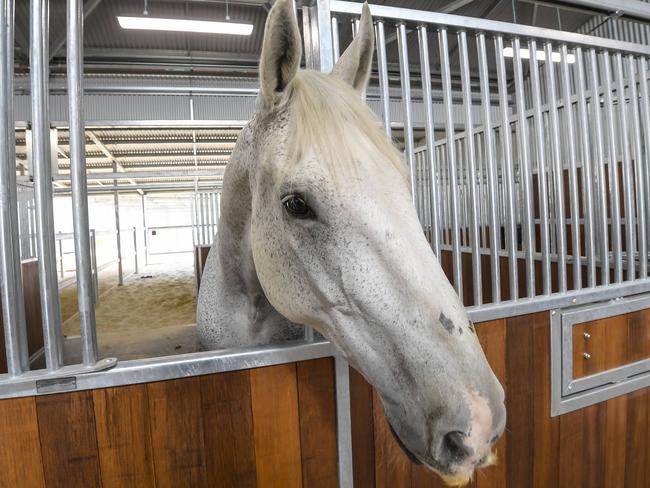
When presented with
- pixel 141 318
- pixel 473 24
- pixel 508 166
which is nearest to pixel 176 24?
pixel 141 318

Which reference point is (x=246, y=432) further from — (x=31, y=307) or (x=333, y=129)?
(x=31, y=307)

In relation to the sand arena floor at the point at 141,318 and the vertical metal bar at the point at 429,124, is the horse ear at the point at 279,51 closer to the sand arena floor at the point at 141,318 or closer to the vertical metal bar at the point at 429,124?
the vertical metal bar at the point at 429,124

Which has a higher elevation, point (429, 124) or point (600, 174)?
point (429, 124)

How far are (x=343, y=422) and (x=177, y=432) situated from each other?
1.25 ft

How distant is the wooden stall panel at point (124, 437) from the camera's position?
707 millimetres

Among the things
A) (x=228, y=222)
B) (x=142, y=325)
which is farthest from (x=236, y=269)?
(x=142, y=325)

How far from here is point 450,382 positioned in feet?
1.66

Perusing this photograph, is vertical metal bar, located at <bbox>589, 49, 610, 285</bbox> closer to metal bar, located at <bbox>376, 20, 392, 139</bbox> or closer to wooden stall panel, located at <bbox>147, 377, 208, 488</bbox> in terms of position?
metal bar, located at <bbox>376, 20, 392, 139</bbox>

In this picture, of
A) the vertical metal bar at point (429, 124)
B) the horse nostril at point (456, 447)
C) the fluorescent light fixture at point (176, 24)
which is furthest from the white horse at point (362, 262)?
the fluorescent light fixture at point (176, 24)

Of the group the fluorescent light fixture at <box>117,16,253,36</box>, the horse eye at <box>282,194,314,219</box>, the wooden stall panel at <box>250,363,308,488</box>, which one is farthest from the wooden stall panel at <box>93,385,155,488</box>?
the fluorescent light fixture at <box>117,16,253,36</box>

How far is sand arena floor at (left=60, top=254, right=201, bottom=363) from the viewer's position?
1.43m

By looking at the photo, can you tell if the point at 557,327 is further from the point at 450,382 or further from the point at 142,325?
the point at 142,325

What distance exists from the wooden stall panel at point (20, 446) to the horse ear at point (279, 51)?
775 millimetres

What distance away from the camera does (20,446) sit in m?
0.67
